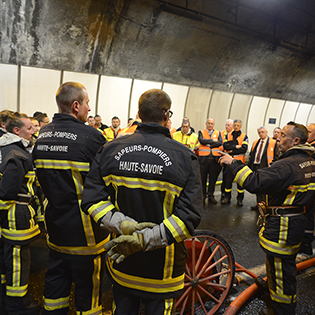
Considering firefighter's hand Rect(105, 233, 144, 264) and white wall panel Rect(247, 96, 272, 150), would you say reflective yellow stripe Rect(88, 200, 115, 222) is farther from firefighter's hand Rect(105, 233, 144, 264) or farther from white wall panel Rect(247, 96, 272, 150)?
white wall panel Rect(247, 96, 272, 150)

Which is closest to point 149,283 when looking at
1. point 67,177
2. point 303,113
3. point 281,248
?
point 67,177

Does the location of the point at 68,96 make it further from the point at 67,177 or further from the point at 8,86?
the point at 8,86

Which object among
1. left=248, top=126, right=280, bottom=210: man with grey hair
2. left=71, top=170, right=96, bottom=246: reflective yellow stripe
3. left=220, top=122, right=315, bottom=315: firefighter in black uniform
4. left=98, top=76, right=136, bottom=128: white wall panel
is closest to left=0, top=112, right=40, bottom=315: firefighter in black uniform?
left=71, top=170, right=96, bottom=246: reflective yellow stripe

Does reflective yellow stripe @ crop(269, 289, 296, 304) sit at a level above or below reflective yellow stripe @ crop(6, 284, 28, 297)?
above

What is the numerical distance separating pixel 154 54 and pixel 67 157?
30.7ft

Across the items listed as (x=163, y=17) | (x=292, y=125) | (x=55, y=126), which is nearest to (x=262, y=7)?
(x=163, y=17)

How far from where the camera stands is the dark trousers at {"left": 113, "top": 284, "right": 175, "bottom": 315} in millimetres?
1514

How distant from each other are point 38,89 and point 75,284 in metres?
8.65

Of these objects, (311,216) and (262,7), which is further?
(262,7)

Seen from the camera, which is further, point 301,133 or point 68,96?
point 301,133

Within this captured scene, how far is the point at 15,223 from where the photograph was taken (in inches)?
94.0

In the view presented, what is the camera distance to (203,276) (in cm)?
237

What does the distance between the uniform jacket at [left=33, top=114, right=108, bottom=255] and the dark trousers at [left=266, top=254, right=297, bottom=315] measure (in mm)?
1823

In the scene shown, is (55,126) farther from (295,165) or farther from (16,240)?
(295,165)
